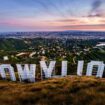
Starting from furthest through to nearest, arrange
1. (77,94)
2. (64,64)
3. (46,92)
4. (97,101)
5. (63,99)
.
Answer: (64,64)
(46,92)
(77,94)
(63,99)
(97,101)

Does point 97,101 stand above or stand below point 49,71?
above

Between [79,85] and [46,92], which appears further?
[79,85]

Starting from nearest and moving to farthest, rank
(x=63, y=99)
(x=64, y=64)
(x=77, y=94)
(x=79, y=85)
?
(x=63, y=99), (x=77, y=94), (x=79, y=85), (x=64, y=64)

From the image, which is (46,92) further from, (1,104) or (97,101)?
(97,101)

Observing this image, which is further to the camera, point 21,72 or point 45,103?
point 21,72

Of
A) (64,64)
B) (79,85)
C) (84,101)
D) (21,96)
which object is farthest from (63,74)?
(84,101)

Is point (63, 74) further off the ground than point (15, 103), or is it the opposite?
point (15, 103)

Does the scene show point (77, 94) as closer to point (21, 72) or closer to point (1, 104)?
point (1, 104)

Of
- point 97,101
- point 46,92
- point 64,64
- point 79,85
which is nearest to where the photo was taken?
point 97,101

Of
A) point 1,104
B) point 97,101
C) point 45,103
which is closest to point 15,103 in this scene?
point 1,104
